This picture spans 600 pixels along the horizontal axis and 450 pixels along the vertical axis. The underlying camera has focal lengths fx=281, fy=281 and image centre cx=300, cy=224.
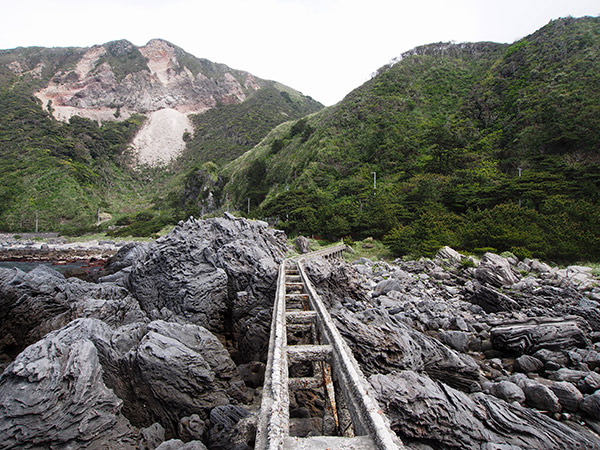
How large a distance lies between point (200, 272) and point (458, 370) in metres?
10.7

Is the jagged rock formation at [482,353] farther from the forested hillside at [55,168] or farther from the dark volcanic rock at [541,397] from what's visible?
the forested hillside at [55,168]

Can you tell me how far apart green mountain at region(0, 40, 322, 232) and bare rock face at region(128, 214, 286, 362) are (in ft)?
163

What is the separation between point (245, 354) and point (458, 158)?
41.8m

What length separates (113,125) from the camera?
117 m

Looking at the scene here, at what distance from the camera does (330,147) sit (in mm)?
54156

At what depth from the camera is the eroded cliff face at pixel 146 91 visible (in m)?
119

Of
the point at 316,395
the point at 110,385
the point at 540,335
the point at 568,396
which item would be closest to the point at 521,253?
the point at 540,335

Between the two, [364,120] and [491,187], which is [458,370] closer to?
[491,187]

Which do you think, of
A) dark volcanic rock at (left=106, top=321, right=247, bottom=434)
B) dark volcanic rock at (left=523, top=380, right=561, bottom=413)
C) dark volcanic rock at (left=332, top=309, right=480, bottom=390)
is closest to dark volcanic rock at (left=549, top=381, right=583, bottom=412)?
dark volcanic rock at (left=523, top=380, right=561, bottom=413)

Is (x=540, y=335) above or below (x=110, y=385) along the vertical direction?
above

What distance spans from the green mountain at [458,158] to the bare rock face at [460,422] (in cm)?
1629

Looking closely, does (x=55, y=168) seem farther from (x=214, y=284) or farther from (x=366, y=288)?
(x=366, y=288)

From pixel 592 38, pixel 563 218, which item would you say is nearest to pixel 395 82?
pixel 592 38

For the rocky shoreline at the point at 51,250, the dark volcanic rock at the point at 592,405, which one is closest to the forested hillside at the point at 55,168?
the rocky shoreline at the point at 51,250
